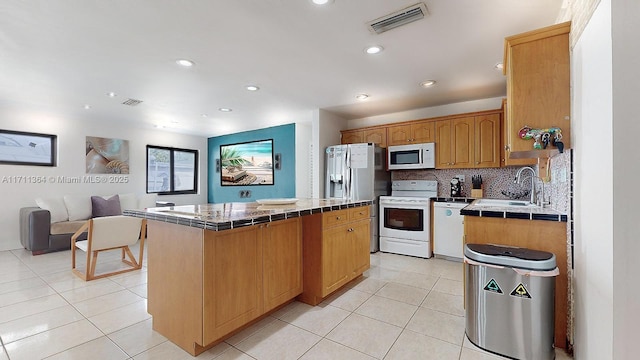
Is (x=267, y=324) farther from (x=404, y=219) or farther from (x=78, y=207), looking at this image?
(x=78, y=207)

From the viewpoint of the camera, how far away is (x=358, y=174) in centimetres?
435

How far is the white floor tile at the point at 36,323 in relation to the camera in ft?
6.53

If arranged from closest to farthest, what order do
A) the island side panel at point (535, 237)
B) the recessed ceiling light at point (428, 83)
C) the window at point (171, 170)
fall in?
the island side panel at point (535, 237) < the recessed ceiling light at point (428, 83) < the window at point (171, 170)

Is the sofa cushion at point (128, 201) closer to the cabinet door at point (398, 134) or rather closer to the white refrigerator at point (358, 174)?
the white refrigerator at point (358, 174)

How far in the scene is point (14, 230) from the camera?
4.44m

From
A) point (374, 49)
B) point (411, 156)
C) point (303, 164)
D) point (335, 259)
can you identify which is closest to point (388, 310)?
point (335, 259)

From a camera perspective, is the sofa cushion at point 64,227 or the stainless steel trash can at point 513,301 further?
the sofa cushion at point 64,227

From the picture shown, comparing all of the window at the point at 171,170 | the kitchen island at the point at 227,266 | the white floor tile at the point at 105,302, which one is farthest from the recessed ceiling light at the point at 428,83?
the window at the point at 171,170

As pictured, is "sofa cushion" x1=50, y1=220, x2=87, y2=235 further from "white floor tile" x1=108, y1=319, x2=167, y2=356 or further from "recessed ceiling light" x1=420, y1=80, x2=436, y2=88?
"recessed ceiling light" x1=420, y1=80, x2=436, y2=88

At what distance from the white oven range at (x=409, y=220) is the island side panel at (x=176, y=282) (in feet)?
10.6

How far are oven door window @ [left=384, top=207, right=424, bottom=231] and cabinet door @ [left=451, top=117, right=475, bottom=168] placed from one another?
0.92 m

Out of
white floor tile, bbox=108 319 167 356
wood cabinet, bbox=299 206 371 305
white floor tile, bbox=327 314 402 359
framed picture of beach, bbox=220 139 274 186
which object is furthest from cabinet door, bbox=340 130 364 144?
white floor tile, bbox=108 319 167 356

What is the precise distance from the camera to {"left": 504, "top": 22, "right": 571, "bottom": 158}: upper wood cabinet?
180 centimetres

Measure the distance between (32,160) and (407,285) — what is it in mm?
6342
